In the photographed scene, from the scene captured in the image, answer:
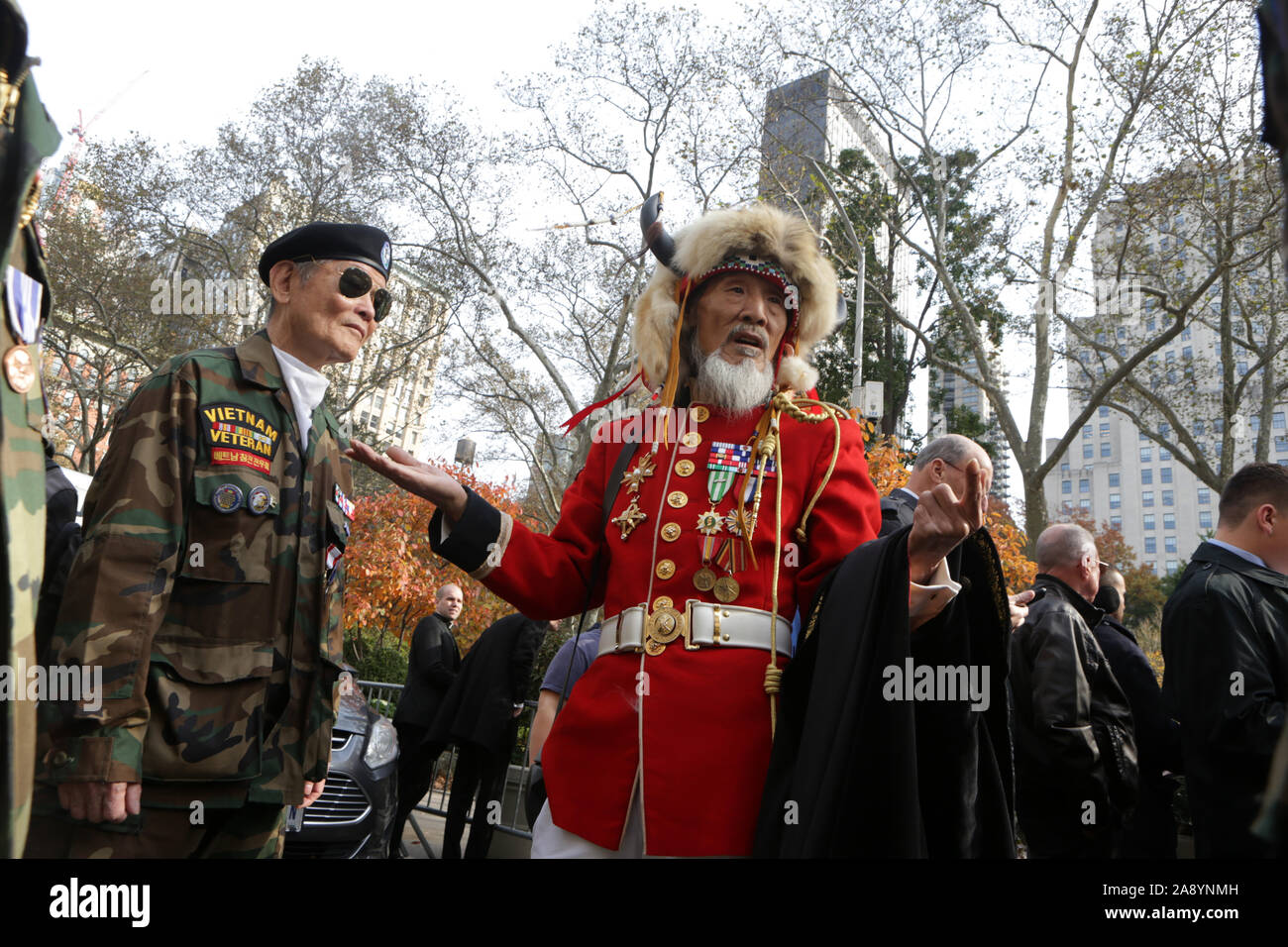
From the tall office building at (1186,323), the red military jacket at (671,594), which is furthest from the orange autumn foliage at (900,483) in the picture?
the red military jacket at (671,594)

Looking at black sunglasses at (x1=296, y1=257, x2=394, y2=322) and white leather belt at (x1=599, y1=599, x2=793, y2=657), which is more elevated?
black sunglasses at (x1=296, y1=257, x2=394, y2=322)

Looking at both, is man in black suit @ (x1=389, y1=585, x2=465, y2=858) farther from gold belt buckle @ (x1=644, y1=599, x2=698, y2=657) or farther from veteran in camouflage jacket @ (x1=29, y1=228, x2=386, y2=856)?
gold belt buckle @ (x1=644, y1=599, x2=698, y2=657)

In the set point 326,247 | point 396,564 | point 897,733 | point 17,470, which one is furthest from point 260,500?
point 396,564

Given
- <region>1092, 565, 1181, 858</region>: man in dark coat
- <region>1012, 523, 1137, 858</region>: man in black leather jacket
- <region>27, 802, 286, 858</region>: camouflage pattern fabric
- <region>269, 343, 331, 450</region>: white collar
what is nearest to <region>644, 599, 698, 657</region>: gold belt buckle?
<region>27, 802, 286, 858</region>: camouflage pattern fabric

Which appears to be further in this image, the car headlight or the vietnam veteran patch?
the car headlight

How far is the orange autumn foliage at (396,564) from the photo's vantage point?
926 inches

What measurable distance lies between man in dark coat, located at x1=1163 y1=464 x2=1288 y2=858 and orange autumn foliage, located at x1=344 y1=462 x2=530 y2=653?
1698cm

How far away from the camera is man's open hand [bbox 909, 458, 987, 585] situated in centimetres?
189

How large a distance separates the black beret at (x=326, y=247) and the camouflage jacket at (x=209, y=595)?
0.36m

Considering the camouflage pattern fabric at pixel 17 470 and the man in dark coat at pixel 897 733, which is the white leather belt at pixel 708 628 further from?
the camouflage pattern fabric at pixel 17 470

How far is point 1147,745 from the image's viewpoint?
5.00m

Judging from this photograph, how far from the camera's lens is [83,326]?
19.1 metres
